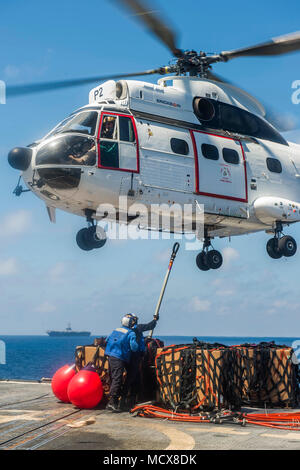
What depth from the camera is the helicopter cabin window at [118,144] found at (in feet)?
39.5

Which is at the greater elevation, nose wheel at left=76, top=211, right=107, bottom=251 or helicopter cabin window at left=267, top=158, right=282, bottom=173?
helicopter cabin window at left=267, top=158, right=282, bottom=173

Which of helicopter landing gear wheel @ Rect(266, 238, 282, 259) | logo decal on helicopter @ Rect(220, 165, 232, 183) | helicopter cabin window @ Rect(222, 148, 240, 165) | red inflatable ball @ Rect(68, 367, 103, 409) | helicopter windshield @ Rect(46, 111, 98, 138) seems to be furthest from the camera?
helicopter landing gear wheel @ Rect(266, 238, 282, 259)

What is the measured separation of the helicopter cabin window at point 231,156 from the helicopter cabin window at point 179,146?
1317 millimetres

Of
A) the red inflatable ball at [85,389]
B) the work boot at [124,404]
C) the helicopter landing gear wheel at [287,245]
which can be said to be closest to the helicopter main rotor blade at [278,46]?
the helicopter landing gear wheel at [287,245]

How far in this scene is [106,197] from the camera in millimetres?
12336

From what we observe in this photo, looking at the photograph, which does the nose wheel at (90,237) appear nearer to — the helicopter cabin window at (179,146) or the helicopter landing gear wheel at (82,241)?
the helicopter landing gear wheel at (82,241)

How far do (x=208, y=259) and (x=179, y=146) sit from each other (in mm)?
4710

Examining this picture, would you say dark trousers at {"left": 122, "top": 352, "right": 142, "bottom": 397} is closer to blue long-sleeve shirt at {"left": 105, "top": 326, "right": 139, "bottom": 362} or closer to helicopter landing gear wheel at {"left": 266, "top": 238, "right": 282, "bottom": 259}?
blue long-sleeve shirt at {"left": 105, "top": 326, "right": 139, "bottom": 362}

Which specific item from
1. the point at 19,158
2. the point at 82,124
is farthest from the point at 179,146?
the point at 19,158

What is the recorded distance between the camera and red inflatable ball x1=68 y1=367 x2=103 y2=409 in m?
9.30

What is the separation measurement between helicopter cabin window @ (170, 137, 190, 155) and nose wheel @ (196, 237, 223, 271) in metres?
4.22

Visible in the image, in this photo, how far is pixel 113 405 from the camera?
941 centimetres

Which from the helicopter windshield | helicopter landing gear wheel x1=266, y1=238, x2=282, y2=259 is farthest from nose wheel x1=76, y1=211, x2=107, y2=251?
helicopter landing gear wheel x1=266, y1=238, x2=282, y2=259

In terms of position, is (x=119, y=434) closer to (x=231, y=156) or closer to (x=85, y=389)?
(x=85, y=389)
